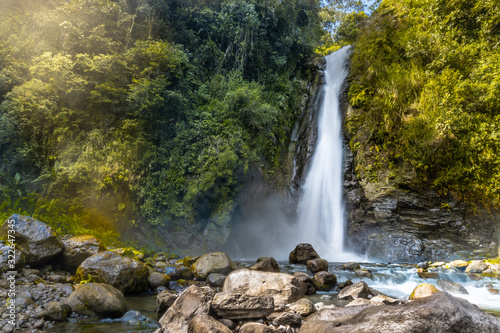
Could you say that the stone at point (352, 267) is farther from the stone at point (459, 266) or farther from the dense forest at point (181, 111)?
the dense forest at point (181, 111)

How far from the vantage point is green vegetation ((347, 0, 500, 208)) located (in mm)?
10164

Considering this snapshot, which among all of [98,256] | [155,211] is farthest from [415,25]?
[98,256]

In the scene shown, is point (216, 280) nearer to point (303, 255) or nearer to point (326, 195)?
point (303, 255)

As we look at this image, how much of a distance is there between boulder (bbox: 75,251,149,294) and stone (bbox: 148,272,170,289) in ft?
0.99

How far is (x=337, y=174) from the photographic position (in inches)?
546

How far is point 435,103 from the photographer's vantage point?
11234 millimetres

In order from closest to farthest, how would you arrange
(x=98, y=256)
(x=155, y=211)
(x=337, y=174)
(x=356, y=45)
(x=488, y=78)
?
(x=98, y=256)
(x=488, y=78)
(x=155, y=211)
(x=337, y=174)
(x=356, y=45)

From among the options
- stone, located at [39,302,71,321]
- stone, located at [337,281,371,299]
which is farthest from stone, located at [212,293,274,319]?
stone, located at [39,302,71,321]

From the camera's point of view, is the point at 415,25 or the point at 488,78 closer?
the point at 488,78

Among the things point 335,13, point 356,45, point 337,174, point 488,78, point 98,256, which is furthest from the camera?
point 335,13

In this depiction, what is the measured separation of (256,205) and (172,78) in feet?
23.6

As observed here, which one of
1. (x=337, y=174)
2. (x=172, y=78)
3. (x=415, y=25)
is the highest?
(x=415, y=25)

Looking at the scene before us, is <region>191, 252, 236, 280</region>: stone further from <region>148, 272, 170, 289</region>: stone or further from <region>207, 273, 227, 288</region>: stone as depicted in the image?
<region>148, 272, 170, 289</region>: stone

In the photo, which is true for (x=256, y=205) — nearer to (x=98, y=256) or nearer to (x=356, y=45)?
(x=98, y=256)
